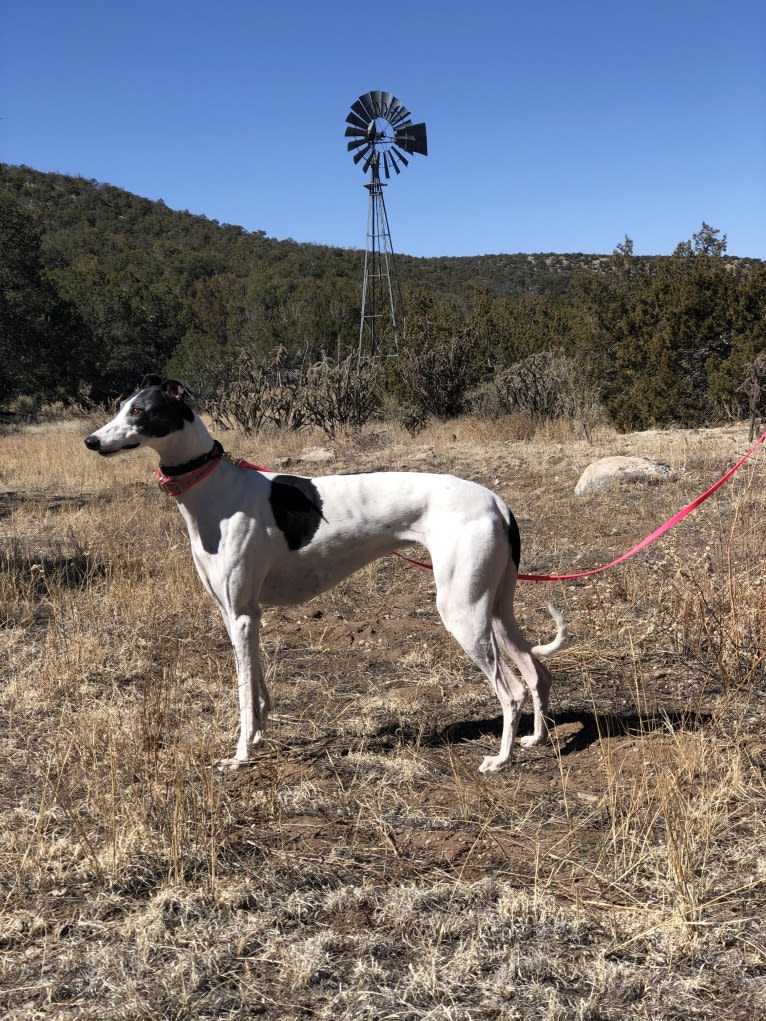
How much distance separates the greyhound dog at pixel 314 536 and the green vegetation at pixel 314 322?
1023 cm

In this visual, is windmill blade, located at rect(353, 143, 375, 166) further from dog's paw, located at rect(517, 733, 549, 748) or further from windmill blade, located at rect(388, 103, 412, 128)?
dog's paw, located at rect(517, 733, 549, 748)

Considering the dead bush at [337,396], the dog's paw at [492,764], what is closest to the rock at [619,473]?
the dog's paw at [492,764]

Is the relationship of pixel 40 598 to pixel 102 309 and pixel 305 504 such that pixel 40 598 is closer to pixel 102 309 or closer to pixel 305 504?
pixel 305 504

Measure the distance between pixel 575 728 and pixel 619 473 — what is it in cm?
568

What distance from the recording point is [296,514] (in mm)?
3898

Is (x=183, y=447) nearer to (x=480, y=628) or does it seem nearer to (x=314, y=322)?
(x=480, y=628)

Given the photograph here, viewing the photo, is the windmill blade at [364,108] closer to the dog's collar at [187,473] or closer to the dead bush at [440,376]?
the dead bush at [440,376]

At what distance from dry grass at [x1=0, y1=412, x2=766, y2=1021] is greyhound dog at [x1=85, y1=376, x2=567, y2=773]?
338 millimetres

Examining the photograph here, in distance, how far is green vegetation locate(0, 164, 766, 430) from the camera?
16172 mm

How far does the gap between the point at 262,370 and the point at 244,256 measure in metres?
42.4

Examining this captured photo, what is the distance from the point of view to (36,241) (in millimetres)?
19922

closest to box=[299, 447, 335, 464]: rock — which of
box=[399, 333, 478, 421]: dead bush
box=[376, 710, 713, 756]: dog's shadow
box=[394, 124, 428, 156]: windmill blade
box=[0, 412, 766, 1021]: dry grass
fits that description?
box=[399, 333, 478, 421]: dead bush

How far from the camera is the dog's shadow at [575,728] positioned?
3.90m

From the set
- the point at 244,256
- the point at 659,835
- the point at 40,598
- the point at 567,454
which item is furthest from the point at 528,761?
the point at 244,256
